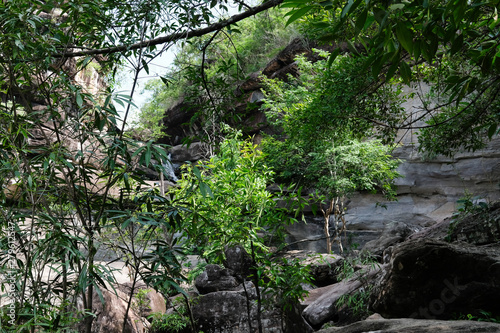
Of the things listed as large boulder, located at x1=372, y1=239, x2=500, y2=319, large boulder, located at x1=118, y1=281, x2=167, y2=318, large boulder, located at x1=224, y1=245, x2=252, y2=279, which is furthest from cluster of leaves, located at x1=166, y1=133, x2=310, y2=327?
large boulder, located at x1=224, y1=245, x2=252, y2=279

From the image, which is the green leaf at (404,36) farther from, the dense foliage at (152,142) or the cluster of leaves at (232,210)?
the cluster of leaves at (232,210)

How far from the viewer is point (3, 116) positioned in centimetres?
230

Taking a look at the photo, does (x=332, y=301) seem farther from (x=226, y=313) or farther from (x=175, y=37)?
(x=175, y=37)

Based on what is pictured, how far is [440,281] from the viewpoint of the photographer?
3445 millimetres

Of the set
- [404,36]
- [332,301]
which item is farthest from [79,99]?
[332,301]

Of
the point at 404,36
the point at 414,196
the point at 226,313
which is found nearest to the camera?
the point at 404,36

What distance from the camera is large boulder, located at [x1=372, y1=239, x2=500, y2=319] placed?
3.31m

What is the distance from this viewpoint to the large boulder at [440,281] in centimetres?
331

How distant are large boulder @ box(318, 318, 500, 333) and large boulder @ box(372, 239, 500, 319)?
1241 mm

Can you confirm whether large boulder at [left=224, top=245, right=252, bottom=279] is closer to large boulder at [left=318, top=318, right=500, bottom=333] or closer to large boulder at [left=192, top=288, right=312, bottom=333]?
large boulder at [left=192, top=288, right=312, bottom=333]

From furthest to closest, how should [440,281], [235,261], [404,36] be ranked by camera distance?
[235,261] → [440,281] → [404,36]

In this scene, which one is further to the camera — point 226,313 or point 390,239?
point 390,239

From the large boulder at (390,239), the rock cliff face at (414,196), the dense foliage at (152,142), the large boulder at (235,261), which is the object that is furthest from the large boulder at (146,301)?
the rock cliff face at (414,196)

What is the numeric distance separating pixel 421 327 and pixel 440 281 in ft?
5.01
